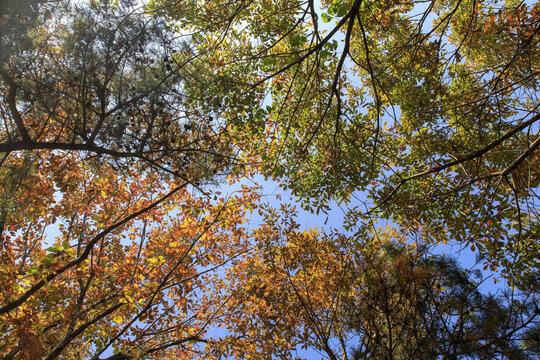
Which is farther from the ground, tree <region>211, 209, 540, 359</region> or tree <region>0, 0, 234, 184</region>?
tree <region>0, 0, 234, 184</region>

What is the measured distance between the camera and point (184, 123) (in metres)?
4.50

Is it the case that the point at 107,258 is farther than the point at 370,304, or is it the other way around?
the point at 107,258

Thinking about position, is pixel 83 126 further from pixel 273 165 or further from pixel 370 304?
pixel 370 304

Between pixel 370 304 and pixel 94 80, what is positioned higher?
pixel 94 80

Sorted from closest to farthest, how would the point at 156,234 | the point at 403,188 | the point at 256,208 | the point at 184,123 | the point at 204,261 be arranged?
the point at 184,123 < the point at 403,188 < the point at 256,208 < the point at 204,261 < the point at 156,234

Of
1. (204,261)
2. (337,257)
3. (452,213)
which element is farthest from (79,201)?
(452,213)

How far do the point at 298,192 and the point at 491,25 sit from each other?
4652 mm

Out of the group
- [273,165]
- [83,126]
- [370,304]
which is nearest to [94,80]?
[83,126]

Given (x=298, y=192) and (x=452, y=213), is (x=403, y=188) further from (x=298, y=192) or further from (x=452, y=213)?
(x=298, y=192)

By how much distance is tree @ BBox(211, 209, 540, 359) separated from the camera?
11.2ft

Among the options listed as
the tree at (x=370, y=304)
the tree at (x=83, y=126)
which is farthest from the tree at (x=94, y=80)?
the tree at (x=370, y=304)

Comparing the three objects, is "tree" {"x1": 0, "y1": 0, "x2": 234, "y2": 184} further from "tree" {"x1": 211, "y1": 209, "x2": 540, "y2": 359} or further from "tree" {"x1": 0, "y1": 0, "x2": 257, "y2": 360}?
"tree" {"x1": 211, "y1": 209, "x2": 540, "y2": 359}

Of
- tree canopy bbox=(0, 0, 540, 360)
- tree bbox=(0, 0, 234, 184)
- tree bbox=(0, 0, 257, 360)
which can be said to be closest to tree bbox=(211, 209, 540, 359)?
tree canopy bbox=(0, 0, 540, 360)

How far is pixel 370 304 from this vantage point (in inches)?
157
